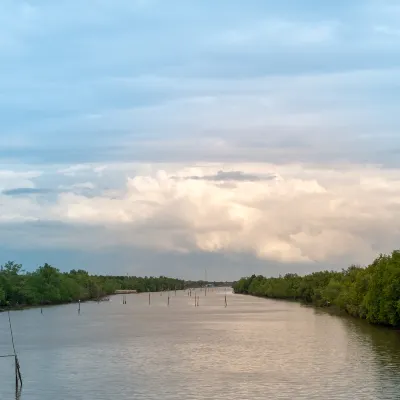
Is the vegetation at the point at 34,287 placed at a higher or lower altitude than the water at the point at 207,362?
higher

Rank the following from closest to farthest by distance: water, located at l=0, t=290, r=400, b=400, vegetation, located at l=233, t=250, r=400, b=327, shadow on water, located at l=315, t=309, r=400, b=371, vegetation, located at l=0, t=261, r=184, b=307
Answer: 1. water, located at l=0, t=290, r=400, b=400
2. shadow on water, located at l=315, t=309, r=400, b=371
3. vegetation, located at l=233, t=250, r=400, b=327
4. vegetation, located at l=0, t=261, r=184, b=307

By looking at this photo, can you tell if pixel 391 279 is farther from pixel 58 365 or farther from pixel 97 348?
pixel 58 365

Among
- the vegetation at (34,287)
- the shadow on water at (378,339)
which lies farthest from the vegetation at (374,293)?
the vegetation at (34,287)

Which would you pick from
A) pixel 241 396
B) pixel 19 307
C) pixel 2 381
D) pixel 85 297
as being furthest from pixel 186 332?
pixel 85 297

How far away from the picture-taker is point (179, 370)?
48.7 meters

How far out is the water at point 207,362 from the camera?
40438mm

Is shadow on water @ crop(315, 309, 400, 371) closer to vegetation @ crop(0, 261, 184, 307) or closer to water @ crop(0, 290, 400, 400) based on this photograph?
water @ crop(0, 290, 400, 400)

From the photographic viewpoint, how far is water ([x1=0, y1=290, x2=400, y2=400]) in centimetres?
4044

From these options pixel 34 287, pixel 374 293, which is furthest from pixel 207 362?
pixel 34 287

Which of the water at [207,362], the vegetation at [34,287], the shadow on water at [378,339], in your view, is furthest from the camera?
the vegetation at [34,287]

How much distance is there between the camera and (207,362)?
2074 inches

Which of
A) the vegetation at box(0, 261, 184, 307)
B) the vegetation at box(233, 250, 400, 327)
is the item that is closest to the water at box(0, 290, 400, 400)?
the vegetation at box(233, 250, 400, 327)

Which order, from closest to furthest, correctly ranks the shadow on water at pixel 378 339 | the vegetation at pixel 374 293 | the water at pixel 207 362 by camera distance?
the water at pixel 207 362 → the shadow on water at pixel 378 339 → the vegetation at pixel 374 293

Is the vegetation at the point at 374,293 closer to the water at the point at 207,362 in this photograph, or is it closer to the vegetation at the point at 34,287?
the water at the point at 207,362
